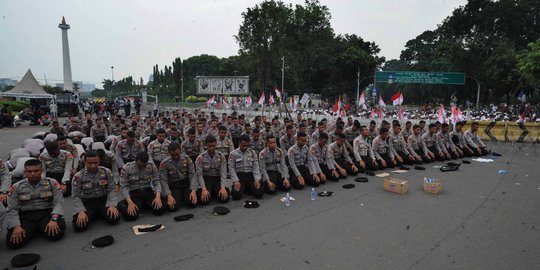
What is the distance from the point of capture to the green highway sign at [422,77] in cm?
2927

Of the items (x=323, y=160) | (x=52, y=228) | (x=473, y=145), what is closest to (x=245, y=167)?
(x=323, y=160)

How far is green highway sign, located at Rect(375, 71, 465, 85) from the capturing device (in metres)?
29.3

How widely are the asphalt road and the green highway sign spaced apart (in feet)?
84.7

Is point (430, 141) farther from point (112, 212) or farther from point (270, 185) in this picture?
point (112, 212)

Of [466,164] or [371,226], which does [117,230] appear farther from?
[466,164]

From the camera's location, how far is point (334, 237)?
4.72 meters

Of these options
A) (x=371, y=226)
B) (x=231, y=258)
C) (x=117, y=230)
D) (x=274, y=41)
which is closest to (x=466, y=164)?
(x=371, y=226)

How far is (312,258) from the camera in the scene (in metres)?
4.09

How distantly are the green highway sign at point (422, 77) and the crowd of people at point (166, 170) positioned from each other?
21.3 meters

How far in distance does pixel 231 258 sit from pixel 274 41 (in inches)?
1872

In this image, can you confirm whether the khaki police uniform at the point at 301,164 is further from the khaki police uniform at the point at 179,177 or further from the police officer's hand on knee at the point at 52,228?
the police officer's hand on knee at the point at 52,228

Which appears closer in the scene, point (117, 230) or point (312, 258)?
point (312, 258)

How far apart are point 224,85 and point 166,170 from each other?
30006 mm

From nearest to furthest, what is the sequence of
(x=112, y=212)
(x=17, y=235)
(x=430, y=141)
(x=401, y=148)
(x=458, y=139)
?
(x=17, y=235)
(x=112, y=212)
(x=401, y=148)
(x=430, y=141)
(x=458, y=139)
